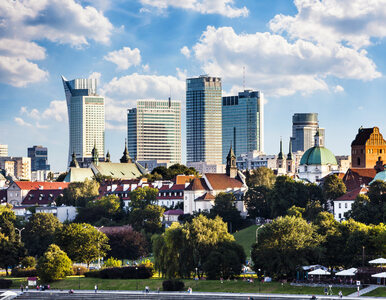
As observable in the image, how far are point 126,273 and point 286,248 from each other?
2245 centimetres

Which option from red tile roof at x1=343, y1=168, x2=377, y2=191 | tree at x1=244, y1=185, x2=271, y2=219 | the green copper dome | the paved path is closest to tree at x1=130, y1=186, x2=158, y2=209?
tree at x1=244, y1=185, x2=271, y2=219

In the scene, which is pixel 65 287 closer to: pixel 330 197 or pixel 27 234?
pixel 27 234

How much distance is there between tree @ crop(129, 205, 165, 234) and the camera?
165750 mm

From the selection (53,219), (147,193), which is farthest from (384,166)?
(53,219)

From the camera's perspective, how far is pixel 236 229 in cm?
16400

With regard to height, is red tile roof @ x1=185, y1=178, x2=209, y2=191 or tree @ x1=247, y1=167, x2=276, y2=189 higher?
tree @ x1=247, y1=167, x2=276, y2=189

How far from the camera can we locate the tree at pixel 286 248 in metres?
104

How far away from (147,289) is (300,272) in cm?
1779

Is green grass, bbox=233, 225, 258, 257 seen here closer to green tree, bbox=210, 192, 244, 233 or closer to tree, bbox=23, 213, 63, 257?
green tree, bbox=210, 192, 244, 233

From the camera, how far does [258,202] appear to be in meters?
168

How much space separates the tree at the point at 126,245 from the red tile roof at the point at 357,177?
1738 inches

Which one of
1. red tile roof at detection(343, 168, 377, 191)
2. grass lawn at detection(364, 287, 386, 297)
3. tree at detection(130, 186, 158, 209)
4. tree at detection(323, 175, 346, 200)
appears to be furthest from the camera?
tree at detection(130, 186, 158, 209)

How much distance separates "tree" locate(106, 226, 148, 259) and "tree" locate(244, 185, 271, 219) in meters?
27.9

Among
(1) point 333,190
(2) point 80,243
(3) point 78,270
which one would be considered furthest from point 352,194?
(3) point 78,270
